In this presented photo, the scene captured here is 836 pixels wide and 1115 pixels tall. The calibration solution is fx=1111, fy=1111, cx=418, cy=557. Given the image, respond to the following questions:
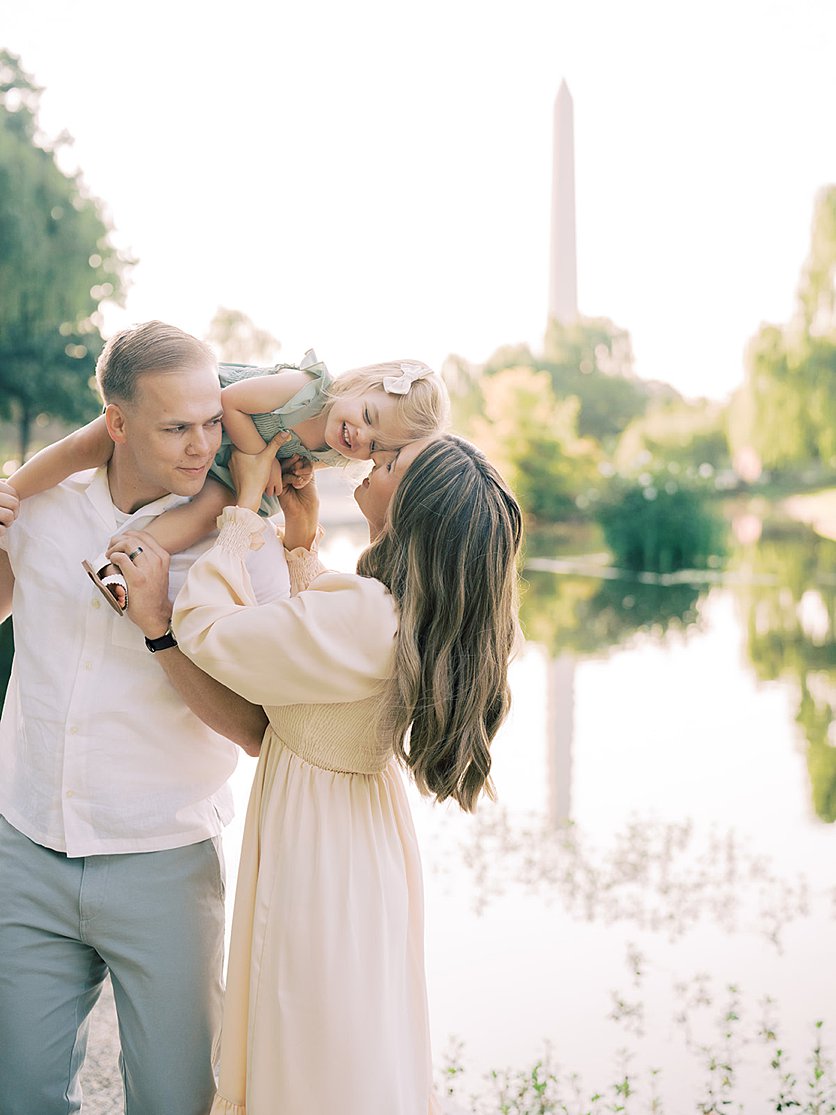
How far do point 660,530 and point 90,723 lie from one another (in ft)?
46.9

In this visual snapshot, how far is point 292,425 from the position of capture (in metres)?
1.56

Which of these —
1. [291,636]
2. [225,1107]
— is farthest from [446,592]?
[225,1107]

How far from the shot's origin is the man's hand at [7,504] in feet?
4.66

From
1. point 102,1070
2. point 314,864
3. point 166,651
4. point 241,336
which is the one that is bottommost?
point 102,1070

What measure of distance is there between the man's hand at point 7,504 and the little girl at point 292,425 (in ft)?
0.08

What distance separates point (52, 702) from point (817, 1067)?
110 inches

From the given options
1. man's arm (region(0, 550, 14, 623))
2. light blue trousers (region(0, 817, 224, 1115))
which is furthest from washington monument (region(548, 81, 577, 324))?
light blue trousers (region(0, 817, 224, 1115))

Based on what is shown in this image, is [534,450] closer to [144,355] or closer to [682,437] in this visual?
[682,437]

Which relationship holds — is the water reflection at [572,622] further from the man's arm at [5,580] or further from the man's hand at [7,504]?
the man's hand at [7,504]

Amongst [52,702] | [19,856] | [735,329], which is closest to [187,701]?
[52,702]

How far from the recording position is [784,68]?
19812 millimetres

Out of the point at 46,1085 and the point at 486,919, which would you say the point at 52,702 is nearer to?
the point at 46,1085

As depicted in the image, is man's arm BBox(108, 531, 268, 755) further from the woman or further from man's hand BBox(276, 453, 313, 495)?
man's hand BBox(276, 453, 313, 495)

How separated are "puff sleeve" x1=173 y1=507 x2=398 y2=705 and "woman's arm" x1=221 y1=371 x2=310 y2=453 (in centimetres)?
24
